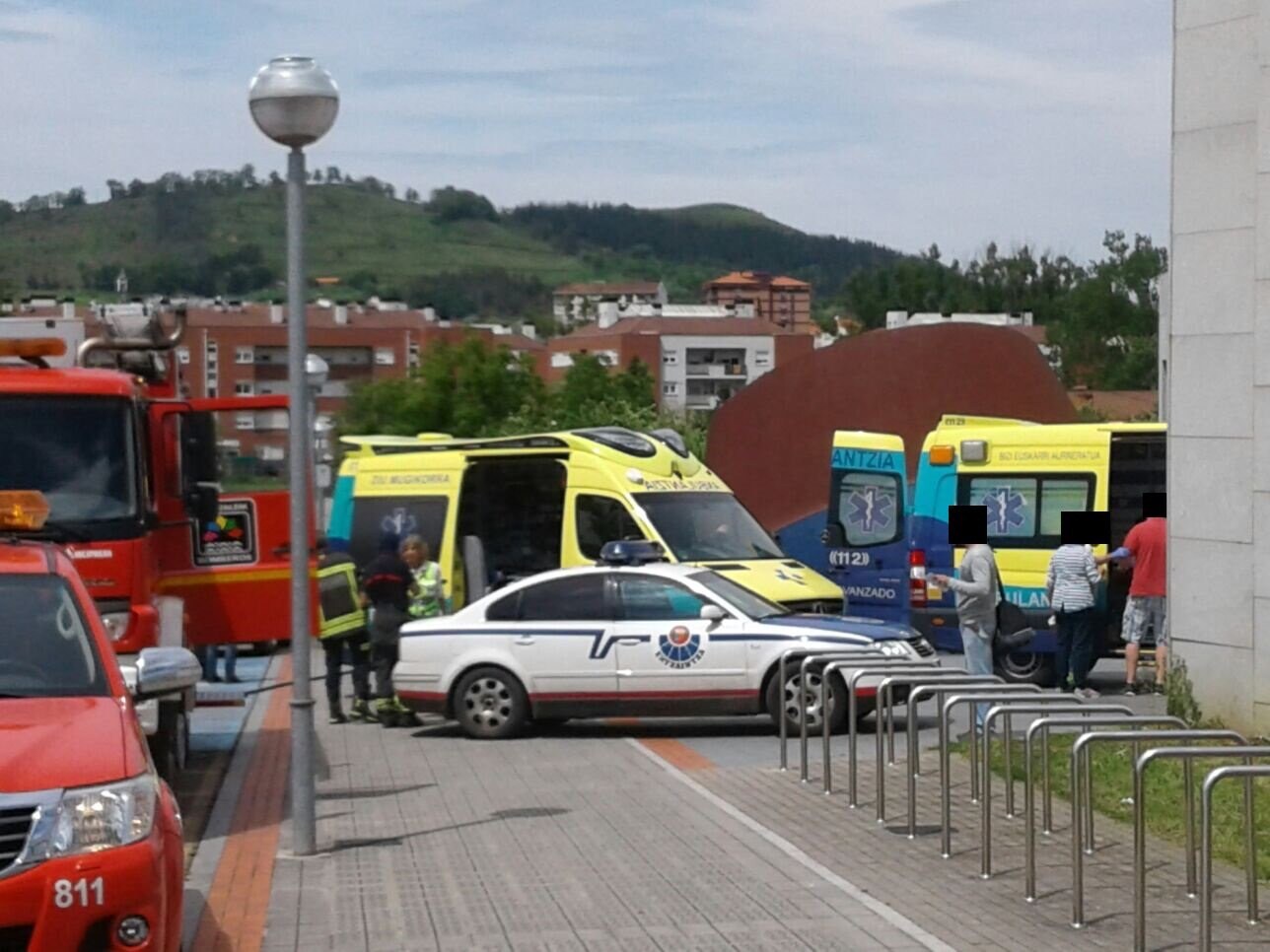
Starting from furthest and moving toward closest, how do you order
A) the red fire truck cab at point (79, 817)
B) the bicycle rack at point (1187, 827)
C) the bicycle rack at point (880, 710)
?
the bicycle rack at point (880, 710) < the bicycle rack at point (1187, 827) < the red fire truck cab at point (79, 817)

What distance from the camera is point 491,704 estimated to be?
16984 millimetres

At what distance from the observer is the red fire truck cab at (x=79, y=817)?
6.25 m

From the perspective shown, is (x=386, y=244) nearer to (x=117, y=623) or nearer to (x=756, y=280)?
(x=756, y=280)

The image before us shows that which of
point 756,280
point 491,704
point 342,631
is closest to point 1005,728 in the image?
point 491,704

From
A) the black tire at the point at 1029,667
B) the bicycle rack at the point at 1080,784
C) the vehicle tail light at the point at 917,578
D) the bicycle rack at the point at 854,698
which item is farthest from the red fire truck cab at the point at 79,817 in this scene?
the vehicle tail light at the point at 917,578

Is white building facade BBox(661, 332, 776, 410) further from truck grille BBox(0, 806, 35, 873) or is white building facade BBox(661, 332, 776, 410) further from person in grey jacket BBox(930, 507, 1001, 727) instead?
truck grille BBox(0, 806, 35, 873)

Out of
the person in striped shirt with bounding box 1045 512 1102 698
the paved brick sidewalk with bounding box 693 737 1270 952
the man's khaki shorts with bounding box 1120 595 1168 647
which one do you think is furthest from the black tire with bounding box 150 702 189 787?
the man's khaki shorts with bounding box 1120 595 1168 647

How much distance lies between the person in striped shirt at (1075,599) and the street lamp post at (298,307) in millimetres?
10005

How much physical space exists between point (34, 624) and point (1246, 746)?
541cm

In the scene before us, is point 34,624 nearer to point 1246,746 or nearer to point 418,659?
point 1246,746

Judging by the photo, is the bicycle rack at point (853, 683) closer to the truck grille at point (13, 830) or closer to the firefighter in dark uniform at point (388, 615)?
the firefighter in dark uniform at point (388, 615)

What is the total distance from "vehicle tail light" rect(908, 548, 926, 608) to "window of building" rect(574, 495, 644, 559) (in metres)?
3.25

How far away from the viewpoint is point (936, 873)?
33.3 ft

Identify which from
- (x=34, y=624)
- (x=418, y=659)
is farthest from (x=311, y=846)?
(x=418, y=659)
